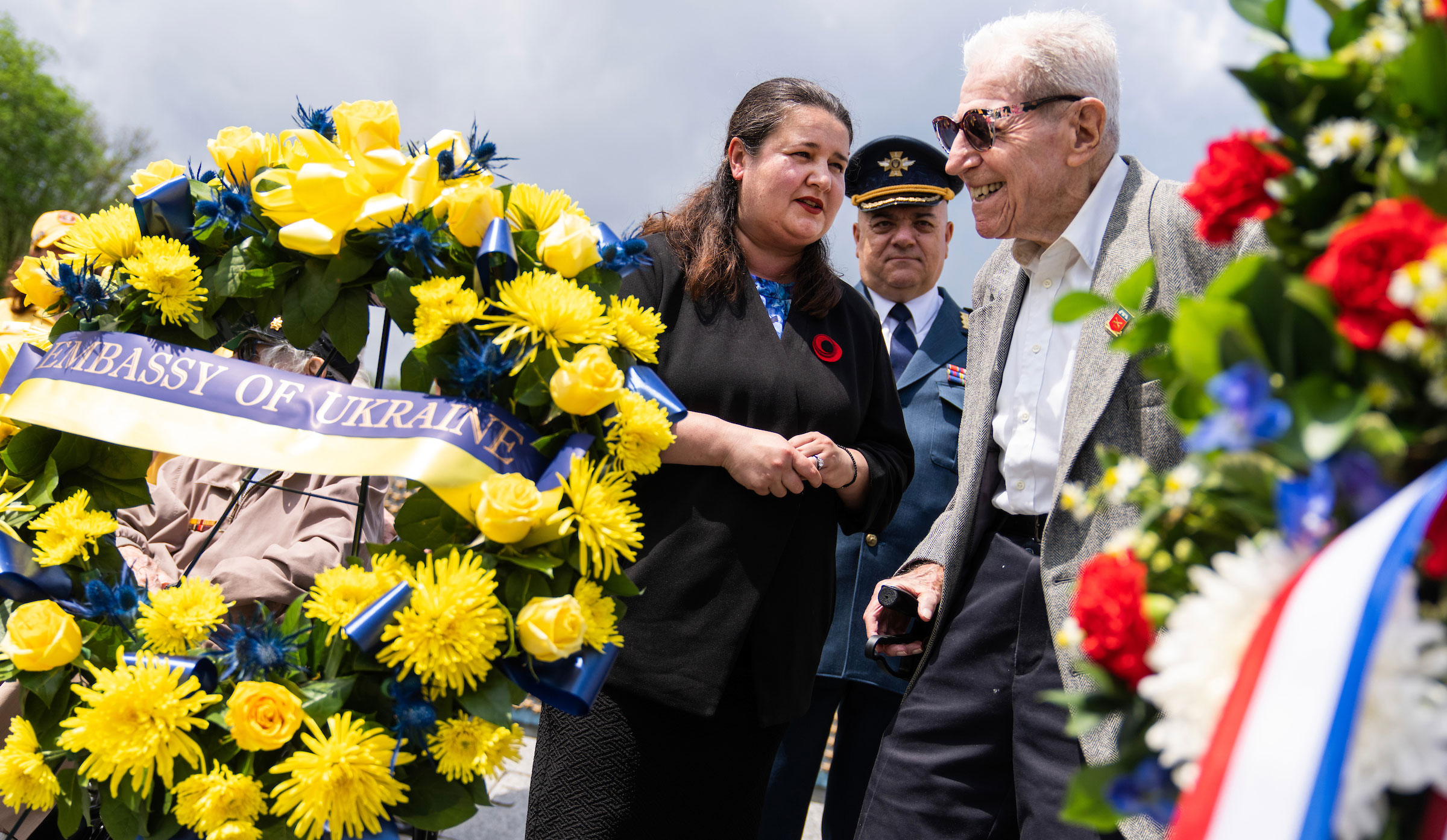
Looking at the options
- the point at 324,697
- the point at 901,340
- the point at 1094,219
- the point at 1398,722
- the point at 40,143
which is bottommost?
the point at 324,697

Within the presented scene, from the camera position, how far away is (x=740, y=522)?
2143 mm

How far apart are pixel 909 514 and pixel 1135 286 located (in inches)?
97.1

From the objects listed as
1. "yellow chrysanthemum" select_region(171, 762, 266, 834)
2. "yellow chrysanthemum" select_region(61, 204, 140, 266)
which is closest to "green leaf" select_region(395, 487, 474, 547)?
"yellow chrysanthemum" select_region(171, 762, 266, 834)

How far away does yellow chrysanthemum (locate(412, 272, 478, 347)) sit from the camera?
61.6 inches

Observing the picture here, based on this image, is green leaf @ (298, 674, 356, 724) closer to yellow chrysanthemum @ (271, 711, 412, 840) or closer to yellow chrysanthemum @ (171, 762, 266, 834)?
yellow chrysanthemum @ (271, 711, 412, 840)

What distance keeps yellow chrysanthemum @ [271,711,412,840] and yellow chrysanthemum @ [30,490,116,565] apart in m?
0.62

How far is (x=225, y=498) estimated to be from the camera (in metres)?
3.05

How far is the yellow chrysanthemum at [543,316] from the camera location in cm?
155

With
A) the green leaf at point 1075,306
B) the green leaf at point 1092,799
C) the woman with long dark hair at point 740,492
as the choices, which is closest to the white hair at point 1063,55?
the woman with long dark hair at point 740,492

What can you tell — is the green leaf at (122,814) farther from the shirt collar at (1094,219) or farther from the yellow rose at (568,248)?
the shirt collar at (1094,219)

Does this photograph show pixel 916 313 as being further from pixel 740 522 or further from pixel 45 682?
pixel 45 682

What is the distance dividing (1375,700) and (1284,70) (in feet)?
1.75

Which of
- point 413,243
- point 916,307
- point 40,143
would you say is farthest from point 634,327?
point 40,143

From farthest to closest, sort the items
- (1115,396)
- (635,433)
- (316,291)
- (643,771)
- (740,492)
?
(740,492), (643,771), (1115,396), (316,291), (635,433)
